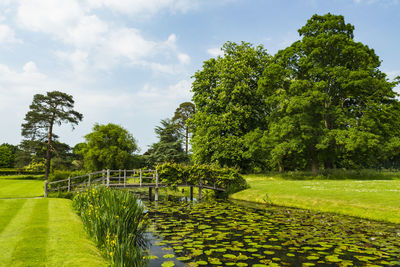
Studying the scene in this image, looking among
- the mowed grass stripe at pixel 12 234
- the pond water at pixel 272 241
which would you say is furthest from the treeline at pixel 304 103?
the mowed grass stripe at pixel 12 234

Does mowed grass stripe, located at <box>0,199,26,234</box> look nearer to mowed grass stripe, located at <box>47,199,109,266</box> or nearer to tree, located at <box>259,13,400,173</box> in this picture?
mowed grass stripe, located at <box>47,199,109,266</box>

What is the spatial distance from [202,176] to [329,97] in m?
15.9

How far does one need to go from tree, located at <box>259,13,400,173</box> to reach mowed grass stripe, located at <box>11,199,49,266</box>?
76.0ft

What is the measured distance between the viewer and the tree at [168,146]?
5019 centimetres

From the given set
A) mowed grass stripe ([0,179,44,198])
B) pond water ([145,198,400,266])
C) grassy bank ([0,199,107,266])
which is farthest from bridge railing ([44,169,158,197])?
pond water ([145,198,400,266])

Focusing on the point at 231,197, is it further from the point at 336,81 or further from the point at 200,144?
the point at 336,81

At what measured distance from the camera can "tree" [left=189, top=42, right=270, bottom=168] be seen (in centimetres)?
3153

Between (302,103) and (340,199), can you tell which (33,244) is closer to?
(340,199)

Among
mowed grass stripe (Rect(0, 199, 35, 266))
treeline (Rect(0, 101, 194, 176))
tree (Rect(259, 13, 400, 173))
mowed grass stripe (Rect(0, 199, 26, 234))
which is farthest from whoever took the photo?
treeline (Rect(0, 101, 194, 176))

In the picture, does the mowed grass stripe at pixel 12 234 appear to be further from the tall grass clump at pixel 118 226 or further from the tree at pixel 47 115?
the tree at pixel 47 115

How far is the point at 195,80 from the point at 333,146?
18.8 metres

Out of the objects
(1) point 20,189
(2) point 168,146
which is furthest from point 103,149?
(1) point 20,189

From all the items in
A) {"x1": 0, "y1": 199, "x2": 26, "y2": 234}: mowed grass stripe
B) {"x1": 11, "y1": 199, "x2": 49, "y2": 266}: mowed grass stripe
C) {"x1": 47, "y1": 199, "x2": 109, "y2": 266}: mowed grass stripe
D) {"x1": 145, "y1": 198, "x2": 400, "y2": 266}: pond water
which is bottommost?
{"x1": 145, "y1": 198, "x2": 400, "y2": 266}: pond water

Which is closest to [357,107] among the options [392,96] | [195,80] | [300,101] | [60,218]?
[392,96]
